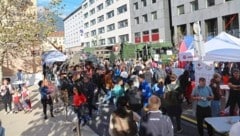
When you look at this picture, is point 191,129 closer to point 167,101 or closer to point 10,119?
point 167,101

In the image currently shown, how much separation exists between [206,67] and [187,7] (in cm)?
4246

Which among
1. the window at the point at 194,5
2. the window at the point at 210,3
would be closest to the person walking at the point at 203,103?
the window at the point at 210,3

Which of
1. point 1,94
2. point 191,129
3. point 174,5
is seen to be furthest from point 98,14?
point 191,129

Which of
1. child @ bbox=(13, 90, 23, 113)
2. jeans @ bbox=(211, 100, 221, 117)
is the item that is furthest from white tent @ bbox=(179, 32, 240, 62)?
child @ bbox=(13, 90, 23, 113)

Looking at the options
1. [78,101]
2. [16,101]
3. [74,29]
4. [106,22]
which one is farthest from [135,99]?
[74,29]

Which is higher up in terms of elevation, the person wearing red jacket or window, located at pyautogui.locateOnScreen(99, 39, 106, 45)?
window, located at pyautogui.locateOnScreen(99, 39, 106, 45)

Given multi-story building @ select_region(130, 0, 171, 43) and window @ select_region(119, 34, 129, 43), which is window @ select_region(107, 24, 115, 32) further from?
multi-story building @ select_region(130, 0, 171, 43)

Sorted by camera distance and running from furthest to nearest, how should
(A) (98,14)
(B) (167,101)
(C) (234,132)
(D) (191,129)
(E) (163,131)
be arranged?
(A) (98,14) → (D) (191,129) → (B) (167,101) → (E) (163,131) → (C) (234,132)

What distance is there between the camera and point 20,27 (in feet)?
65.7

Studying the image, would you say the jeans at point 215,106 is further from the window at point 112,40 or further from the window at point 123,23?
the window at point 112,40

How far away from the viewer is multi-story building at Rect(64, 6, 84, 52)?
131m

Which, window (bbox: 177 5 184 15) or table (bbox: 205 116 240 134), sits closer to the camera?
table (bbox: 205 116 240 134)

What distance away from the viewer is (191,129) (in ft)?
42.5

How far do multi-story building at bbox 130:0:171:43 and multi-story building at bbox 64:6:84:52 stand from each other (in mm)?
50347
